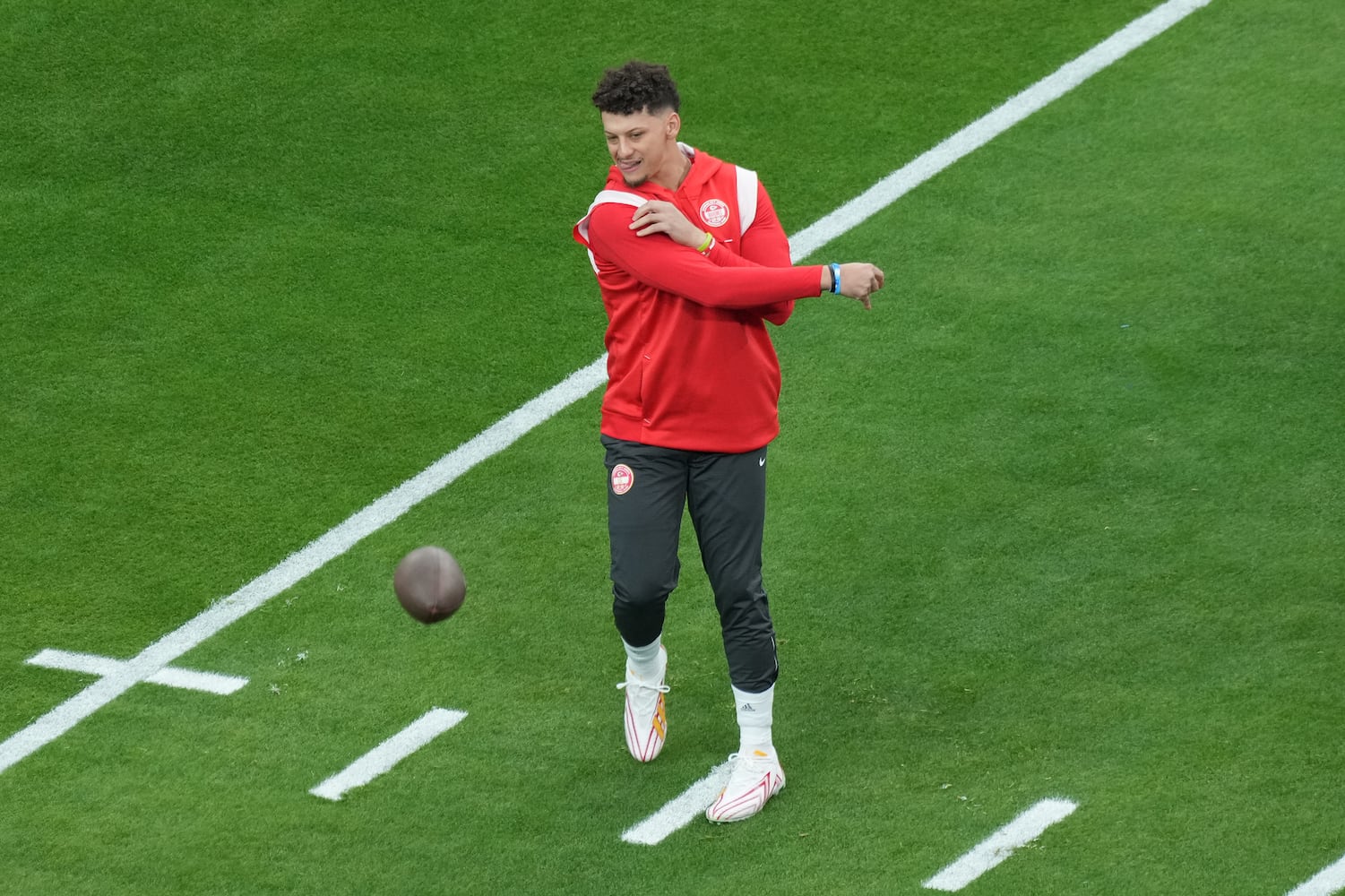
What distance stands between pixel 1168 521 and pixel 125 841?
13.9ft

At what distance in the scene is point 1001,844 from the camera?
6289mm

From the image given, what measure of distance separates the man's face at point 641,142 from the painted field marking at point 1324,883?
2921 millimetres

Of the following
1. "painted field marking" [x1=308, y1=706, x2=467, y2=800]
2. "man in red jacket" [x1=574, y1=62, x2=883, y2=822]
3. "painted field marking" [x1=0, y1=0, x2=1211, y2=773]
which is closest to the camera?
"man in red jacket" [x1=574, y1=62, x2=883, y2=822]

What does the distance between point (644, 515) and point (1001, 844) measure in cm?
154

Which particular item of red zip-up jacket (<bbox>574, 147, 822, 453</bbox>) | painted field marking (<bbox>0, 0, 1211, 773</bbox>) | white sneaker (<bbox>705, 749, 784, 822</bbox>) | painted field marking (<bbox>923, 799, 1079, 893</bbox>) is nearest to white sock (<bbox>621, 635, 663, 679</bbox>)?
white sneaker (<bbox>705, 749, 784, 822</bbox>)

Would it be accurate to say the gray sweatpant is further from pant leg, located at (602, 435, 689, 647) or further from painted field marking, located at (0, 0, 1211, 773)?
painted field marking, located at (0, 0, 1211, 773)

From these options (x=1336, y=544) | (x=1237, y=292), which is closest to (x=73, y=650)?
(x=1336, y=544)

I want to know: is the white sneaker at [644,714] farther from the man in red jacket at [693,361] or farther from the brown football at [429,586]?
the brown football at [429,586]

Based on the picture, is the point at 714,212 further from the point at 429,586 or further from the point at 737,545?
the point at 429,586

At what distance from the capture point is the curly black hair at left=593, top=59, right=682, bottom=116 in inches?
237

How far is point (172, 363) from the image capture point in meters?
9.55

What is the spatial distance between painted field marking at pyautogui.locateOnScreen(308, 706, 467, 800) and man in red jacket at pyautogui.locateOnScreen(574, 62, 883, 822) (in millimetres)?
929

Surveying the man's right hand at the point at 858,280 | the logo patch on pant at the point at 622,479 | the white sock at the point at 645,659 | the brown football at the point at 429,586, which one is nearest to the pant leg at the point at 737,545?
the logo patch on pant at the point at 622,479

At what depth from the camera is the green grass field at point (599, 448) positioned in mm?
6570
